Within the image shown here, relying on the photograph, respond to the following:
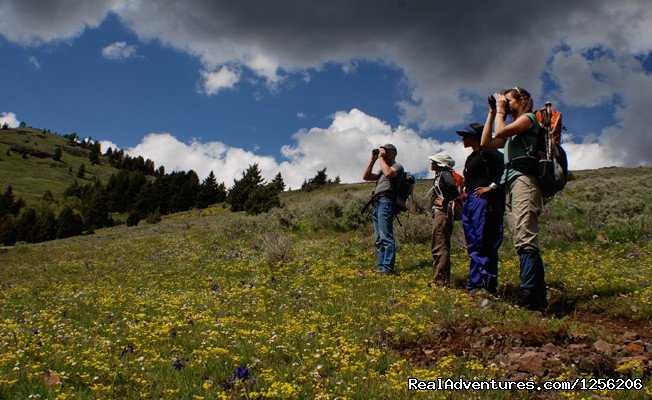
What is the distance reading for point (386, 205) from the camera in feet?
31.3

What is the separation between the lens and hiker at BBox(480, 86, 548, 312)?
239 inches

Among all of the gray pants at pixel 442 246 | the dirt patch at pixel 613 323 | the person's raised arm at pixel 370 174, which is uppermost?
the person's raised arm at pixel 370 174

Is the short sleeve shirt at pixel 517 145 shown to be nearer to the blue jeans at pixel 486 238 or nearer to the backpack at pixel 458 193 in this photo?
the blue jeans at pixel 486 238

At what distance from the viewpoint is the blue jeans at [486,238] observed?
722cm

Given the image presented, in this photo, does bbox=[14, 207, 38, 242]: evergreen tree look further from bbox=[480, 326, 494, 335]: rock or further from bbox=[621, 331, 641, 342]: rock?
bbox=[621, 331, 641, 342]: rock

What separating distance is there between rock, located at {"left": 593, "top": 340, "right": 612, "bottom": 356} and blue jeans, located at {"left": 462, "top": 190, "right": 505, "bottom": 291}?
2671mm

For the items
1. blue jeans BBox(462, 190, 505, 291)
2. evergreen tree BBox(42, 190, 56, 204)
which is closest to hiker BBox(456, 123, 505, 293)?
blue jeans BBox(462, 190, 505, 291)

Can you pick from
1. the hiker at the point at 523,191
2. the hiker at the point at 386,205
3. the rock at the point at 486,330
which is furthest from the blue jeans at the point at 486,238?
the hiker at the point at 386,205

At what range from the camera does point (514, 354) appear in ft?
14.4

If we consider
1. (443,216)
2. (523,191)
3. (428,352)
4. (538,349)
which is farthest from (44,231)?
(538,349)

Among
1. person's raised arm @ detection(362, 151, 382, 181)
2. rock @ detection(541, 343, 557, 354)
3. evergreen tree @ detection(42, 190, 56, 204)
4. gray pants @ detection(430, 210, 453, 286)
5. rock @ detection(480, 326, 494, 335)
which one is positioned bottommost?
rock @ detection(541, 343, 557, 354)

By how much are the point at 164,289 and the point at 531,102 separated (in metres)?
8.01

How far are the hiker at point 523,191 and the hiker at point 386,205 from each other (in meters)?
3.19

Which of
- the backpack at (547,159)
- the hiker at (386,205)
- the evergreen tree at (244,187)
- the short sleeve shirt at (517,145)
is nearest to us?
the backpack at (547,159)
